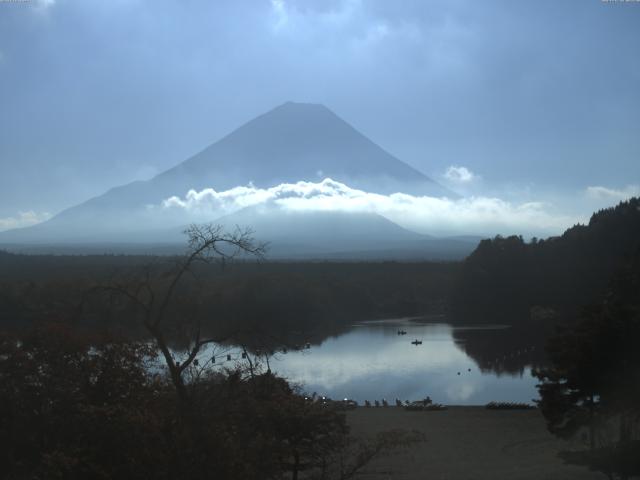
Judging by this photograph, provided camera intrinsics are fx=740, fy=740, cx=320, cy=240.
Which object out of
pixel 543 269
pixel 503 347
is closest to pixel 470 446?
pixel 503 347

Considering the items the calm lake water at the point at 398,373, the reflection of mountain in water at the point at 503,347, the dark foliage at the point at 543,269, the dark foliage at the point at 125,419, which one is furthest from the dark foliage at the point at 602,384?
the dark foliage at the point at 543,269

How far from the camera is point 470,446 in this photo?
1031 centimetres

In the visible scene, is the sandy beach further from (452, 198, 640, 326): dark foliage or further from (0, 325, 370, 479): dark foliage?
(452, 198, 640, 326): dark foliage

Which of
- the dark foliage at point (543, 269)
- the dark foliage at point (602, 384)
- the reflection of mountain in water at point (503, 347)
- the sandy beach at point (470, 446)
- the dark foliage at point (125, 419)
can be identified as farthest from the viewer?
the dark foliage at point (543, 269)

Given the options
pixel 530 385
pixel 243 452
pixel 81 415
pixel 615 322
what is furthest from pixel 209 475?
pixel 530 385

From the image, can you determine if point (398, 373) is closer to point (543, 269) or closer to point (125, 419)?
point (125, 419)

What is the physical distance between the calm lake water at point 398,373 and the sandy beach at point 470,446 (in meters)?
1.83

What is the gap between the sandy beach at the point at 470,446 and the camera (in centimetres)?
841

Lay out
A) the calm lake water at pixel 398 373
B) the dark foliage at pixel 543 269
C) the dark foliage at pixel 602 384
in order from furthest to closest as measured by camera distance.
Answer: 1. the dark foliage at pixel 543 269
2. the calm lake water at pixel 398 373
3. the dark foliage at pixel 602 384

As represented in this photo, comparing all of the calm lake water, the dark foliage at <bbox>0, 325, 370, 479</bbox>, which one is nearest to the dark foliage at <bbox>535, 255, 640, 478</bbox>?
the dark foliage at <bbox>0, 325, 370, 479</bbox>

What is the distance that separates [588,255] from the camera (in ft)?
115

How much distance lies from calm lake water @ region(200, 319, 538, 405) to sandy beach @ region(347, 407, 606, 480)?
1.83 meters

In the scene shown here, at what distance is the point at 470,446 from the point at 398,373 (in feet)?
27.3

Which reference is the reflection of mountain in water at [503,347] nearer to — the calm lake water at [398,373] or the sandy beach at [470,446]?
the calm lake water at [398,373]
